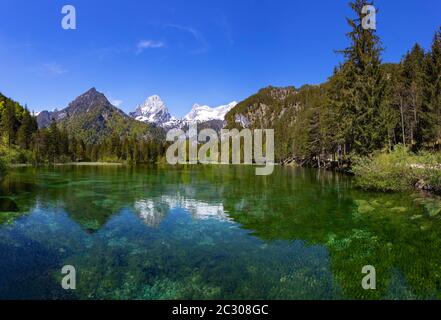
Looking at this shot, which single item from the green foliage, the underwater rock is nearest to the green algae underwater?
the underwater rock

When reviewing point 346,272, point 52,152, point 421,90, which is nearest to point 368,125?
point 421,90

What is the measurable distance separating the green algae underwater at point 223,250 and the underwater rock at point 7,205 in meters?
0.19

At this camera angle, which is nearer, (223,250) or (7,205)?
(223,250)

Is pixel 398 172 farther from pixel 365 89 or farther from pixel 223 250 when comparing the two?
pixel 223 250

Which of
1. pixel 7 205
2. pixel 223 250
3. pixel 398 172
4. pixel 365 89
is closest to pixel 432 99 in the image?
pixel 365 89

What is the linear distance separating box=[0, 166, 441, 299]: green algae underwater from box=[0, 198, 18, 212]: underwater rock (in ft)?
0.63

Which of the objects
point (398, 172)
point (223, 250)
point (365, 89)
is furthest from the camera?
point (365, 89)

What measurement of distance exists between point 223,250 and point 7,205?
2298 centimetres

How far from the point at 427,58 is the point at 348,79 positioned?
24164 millimetres

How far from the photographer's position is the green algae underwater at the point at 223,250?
11195 millimetres

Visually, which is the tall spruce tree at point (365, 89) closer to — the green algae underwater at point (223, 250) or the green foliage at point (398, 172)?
the green foliage at point (398, 172)

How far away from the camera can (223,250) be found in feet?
52.3

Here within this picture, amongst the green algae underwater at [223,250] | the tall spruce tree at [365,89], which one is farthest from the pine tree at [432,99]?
the green algae underwater at [223,250]
